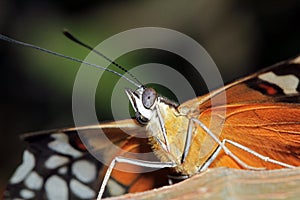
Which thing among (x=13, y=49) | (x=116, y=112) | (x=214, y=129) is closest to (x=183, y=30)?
(x=116, y=112)

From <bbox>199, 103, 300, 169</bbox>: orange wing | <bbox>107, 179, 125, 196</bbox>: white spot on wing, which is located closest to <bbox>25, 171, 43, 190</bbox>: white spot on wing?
<bbox>107, 179, 125, 196</bbox>: white spot on wing

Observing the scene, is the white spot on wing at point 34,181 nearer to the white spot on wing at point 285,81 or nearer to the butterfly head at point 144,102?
the butterfly head at point 144,102

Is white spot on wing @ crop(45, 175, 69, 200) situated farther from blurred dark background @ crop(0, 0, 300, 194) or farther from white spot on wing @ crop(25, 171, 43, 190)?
blurred dark background @ crop(0, 0, 300, 194)

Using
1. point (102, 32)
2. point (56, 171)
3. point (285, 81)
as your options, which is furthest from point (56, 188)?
point (102, 32)

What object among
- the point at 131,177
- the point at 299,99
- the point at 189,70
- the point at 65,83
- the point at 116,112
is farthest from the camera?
the point at 189,70

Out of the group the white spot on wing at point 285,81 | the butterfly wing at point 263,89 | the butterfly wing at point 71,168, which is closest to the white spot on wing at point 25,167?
the butterfly wing at point 71,168

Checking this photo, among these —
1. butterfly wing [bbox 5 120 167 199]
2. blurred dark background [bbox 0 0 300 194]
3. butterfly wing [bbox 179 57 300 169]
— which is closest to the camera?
butterfly wing [bbox 179 57 300 169]

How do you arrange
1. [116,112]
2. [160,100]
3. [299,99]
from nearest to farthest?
[299,99]
[160,100]
[116,112]

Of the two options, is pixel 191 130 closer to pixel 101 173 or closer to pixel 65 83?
pixel 101 173
